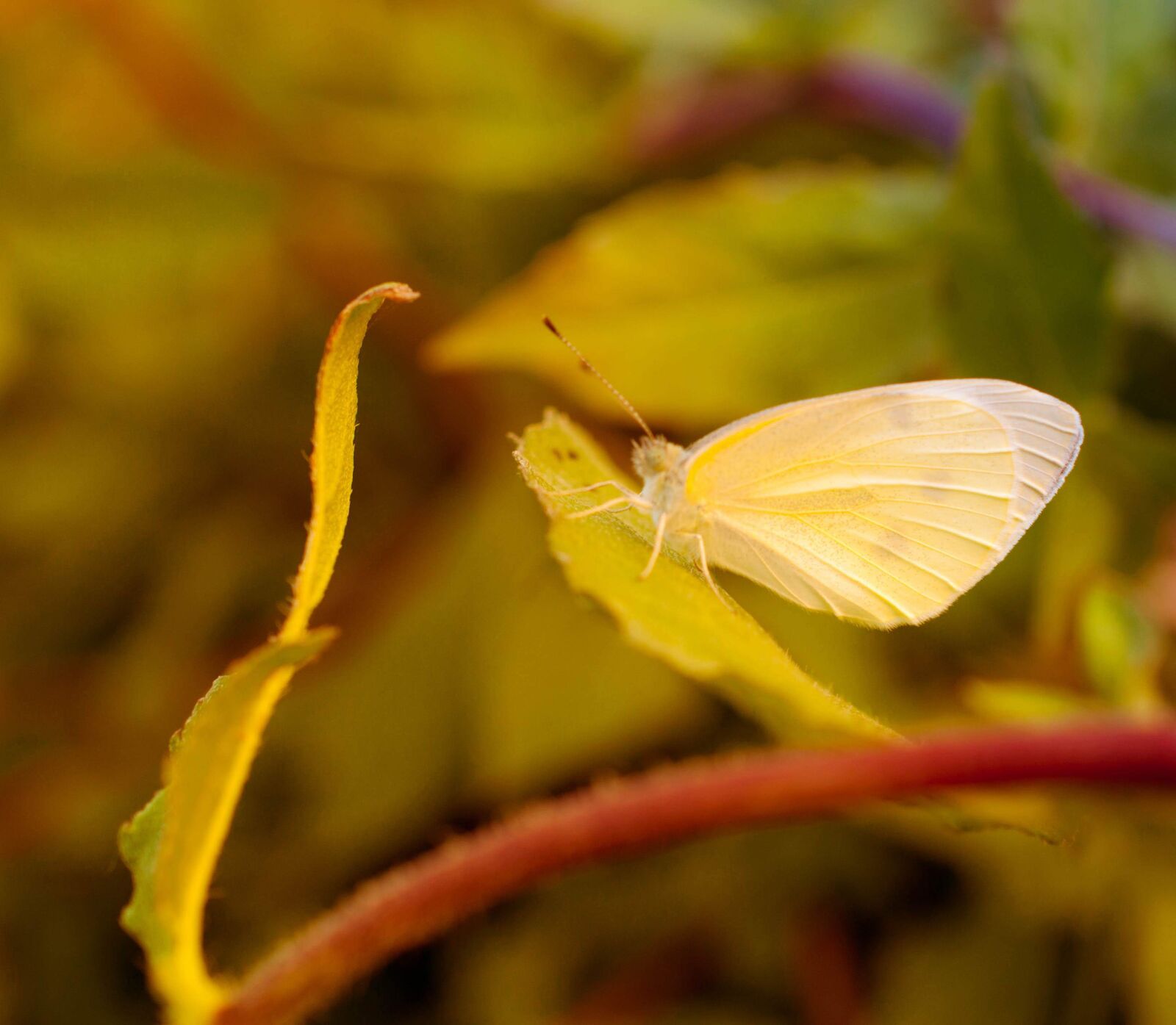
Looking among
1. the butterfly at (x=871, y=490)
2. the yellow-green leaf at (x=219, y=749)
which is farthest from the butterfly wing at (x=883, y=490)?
the yellow-green leaf at (x=219, y=749)

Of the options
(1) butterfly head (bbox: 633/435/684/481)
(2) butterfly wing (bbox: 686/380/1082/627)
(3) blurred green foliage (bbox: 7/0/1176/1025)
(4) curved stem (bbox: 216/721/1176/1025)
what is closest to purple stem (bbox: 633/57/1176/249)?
(3) blurred green foliage (bbox: 7/0/1176/1025)

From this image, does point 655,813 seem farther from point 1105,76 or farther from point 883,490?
point 1105,76

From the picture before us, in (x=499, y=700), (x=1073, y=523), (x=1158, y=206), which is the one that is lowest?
(x=499, y=700)

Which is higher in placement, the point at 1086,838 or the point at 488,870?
the point at 488,870

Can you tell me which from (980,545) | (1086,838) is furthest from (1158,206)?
(1086,838)

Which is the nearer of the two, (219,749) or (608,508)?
(219,749)

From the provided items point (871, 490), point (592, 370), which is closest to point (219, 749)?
point (592, 370)

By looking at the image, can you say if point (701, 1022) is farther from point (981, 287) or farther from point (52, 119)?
point (52, 119)
